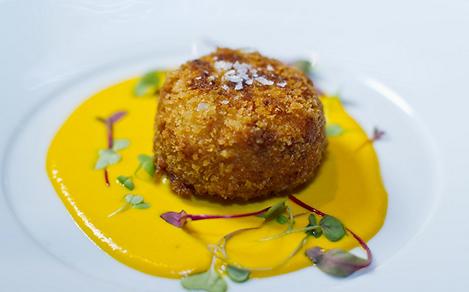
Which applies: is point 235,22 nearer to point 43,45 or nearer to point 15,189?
point 43,45

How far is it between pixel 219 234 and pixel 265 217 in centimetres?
27

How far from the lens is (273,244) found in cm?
314

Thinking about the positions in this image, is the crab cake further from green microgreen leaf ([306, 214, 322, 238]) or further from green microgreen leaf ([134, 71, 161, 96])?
green microgreen leaf ([134, 71, 161, 96])

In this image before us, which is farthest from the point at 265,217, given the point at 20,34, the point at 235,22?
the point at 20,34

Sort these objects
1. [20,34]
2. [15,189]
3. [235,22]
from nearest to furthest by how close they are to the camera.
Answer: [15,189], [20,34], [235,22]

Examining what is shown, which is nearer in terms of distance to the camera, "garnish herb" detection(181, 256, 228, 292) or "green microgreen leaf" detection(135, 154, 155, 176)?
"garnish herb" detection(181, 256, 228, 292)

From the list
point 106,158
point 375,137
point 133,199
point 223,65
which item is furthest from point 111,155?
point 375,137

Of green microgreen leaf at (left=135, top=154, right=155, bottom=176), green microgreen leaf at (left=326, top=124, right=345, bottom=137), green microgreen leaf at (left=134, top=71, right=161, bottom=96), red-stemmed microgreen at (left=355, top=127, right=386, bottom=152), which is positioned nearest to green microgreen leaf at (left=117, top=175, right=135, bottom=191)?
green microgreen leaf at (left=135, top=154, right=155, bottom=176)

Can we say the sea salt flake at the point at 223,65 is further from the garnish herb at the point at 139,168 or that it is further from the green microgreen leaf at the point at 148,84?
the green microgreen leaf at the point at 148,84

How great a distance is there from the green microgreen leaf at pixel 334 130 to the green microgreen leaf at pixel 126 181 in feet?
4.36

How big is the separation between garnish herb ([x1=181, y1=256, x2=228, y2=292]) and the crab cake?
0.54 m

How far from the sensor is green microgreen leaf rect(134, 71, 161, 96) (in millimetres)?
4379

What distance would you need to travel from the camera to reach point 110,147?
385 centimetres

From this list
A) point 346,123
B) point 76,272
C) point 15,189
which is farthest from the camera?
point 346,123
